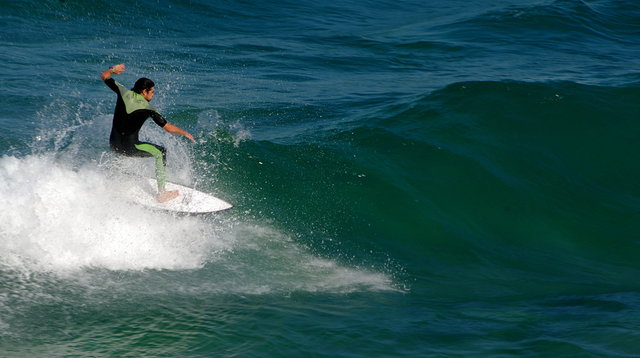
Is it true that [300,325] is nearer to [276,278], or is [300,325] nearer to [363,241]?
[276,278]

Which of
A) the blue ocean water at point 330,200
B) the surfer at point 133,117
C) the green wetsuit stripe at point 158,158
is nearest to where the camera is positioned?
the blue ocean water at point 330,200

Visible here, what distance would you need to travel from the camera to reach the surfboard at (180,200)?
1103 centimetres

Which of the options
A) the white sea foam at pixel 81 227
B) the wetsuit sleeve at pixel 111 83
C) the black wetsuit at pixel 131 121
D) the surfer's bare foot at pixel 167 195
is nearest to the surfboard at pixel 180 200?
the surfer's bare foot at pixel 167 195

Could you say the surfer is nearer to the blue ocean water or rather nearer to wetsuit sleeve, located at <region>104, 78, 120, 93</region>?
wetsuit sleeve, located at <region>104, 78, 120, 93</region>

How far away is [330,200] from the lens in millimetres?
12844

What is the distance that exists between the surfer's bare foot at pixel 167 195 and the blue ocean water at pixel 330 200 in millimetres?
255

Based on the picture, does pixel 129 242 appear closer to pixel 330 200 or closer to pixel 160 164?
Answer: pixel 160 164

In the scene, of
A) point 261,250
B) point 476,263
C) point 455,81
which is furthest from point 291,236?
point 455,81

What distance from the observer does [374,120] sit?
15.5m

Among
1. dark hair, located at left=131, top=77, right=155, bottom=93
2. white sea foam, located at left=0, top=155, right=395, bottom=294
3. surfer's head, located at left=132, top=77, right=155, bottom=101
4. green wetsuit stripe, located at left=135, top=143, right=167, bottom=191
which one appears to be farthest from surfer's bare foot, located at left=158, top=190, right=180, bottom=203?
dark hair, located at left=131, top=77, right=155, bottom=93

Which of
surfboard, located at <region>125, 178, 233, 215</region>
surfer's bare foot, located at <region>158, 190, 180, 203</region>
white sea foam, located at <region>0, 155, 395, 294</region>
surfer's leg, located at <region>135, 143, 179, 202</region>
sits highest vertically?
surfer's leg, located at <region>135, 143, 179, 202</region>

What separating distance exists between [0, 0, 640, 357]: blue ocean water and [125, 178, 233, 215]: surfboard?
6.9 inches

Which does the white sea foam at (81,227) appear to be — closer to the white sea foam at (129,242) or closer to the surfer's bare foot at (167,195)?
the white sea foam at (129,242)

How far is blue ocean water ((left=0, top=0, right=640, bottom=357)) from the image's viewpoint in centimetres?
865
